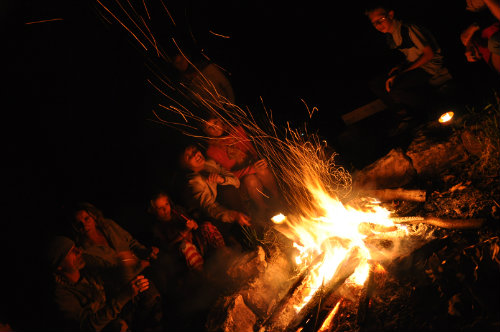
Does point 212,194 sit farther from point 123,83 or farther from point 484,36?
point 484,36

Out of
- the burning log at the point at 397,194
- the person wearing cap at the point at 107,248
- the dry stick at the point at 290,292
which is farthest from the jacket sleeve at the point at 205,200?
the burning log at the point at 397,194

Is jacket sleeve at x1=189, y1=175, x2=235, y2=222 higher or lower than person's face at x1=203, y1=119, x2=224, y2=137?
lower

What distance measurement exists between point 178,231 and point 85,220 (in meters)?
1.54

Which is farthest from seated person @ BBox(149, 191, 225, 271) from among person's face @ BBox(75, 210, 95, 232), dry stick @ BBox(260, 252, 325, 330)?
dry stick @ BBox(260, 252, 325, 330)

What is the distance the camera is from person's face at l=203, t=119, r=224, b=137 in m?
5.37

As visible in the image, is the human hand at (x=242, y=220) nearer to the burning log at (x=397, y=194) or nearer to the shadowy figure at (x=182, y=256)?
the shadowy figure at (x=182, y=256)

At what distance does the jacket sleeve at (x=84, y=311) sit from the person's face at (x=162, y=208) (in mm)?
1478

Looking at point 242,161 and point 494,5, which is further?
point 242,161

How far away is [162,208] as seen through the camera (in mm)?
5016

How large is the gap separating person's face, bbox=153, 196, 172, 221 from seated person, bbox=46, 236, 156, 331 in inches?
43.7

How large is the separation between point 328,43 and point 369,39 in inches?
43.8

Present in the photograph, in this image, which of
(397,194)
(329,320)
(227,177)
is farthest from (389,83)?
(329,320)

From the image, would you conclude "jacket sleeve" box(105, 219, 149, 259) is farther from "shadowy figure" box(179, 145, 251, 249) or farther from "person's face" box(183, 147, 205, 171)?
"person's face" box(183, 147, 205, 171)

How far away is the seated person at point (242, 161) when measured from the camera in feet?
18.1
